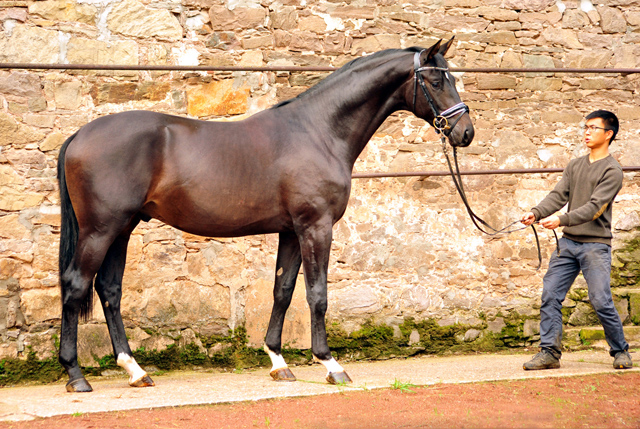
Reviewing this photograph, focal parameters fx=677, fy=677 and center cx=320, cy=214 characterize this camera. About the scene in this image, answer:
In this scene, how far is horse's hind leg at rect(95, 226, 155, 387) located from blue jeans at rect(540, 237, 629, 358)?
2981 millimetres

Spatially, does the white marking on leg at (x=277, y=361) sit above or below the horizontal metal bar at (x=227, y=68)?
below

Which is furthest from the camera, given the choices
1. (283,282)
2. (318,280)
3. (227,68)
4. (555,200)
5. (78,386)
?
(227,68)

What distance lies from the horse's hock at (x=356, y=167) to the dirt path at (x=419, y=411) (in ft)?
5.63

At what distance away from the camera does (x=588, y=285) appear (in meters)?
5.01

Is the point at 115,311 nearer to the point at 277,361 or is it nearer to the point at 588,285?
the point at 277,361

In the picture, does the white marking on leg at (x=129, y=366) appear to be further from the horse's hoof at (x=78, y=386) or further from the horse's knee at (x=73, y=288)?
the horse's knee at (x=73, y=288)

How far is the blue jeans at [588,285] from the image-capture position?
4.96 meters

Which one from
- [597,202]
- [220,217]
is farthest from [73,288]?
[597,202]

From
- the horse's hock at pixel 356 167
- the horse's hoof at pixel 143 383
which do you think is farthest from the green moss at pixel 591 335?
the horse's hoof at pixel 143 383

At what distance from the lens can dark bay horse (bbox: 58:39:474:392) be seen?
4.43 m

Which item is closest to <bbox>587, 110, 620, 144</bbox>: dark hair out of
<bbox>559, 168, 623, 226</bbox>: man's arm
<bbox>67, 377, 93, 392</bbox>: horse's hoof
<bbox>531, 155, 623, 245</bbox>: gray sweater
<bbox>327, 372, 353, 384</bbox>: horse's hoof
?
<bbox>531, 155, 623, 245</bbox>: gray sweater

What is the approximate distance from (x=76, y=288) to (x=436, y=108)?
272cm

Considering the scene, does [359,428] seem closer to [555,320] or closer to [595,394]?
[595,394]

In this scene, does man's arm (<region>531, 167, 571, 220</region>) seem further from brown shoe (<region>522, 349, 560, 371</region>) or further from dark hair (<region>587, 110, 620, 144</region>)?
brown shoe (<region>522, 349, 560, 371</region>)
